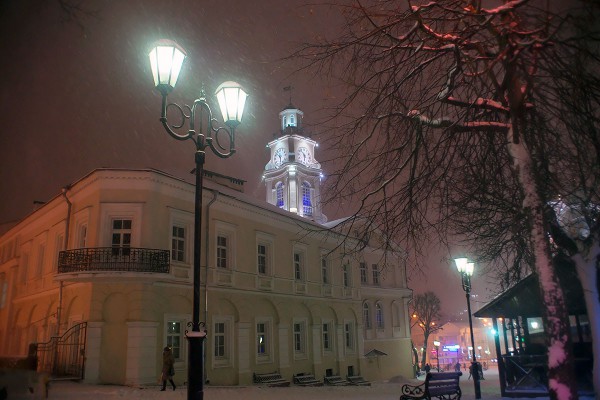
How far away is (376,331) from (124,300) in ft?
77.1

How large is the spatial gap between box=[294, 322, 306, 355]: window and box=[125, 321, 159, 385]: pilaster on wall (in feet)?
33.8

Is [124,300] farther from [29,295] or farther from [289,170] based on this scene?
[289,170]

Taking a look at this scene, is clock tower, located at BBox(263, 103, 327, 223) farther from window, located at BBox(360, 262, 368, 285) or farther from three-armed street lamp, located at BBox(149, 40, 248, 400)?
three-armed street lamp, located at BBox(149, 40, 248, 400)

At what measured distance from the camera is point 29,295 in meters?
25.2

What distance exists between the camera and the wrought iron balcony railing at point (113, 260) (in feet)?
60.5

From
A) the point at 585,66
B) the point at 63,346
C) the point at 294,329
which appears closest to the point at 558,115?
the point at 585,66

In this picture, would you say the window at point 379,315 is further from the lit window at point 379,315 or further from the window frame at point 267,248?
the window frame at point 267,248

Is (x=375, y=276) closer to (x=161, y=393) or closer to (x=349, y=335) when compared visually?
(x=349, y=335)

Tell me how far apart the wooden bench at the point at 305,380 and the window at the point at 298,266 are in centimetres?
541

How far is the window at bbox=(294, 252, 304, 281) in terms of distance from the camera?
2856cm

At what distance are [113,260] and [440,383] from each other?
496 inches

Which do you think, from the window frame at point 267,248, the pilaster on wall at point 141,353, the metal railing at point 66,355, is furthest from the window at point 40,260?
the window frame at point 267,248

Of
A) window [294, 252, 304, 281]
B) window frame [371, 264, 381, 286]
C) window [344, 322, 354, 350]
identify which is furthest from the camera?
window frame [371, 264, 381, 286]

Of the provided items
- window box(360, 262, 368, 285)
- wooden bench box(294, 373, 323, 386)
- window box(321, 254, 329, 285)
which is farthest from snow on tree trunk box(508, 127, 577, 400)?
window box(360, 262, 368, 285)
